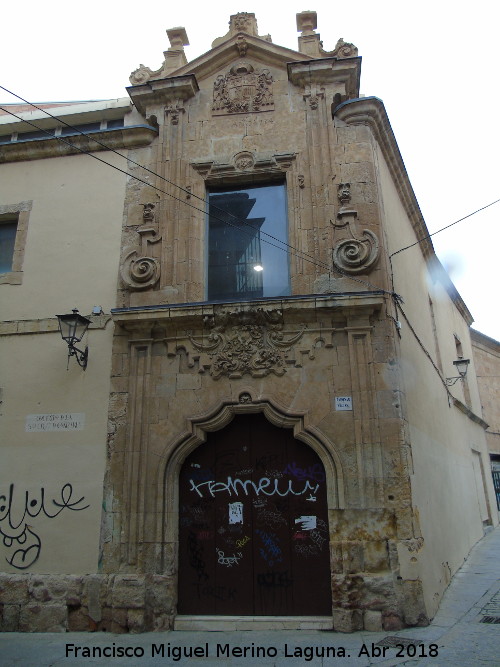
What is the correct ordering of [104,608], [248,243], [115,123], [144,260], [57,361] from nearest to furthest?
[104,608] < [57,361] < [144,260] < [248,243] < [115,123]

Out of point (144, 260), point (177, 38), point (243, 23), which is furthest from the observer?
point (177, 38)

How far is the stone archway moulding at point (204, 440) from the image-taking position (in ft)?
19.2

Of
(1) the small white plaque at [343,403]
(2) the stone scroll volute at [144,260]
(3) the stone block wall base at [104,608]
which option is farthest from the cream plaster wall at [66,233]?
(3) the stone block wall base at [104,608]

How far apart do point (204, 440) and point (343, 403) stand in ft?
5.46

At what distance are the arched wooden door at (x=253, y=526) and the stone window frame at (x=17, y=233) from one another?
3512mm

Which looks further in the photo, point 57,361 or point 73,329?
point 57,361

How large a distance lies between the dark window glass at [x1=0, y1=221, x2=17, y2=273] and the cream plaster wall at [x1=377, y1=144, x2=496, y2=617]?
5281 millimetres

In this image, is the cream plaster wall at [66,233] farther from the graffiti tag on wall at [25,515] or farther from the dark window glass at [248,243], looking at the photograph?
the graffiti tag on wall at [25,515]

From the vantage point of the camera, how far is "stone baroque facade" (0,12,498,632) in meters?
5.67

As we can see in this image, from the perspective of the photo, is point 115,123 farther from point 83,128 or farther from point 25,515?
point 25,515

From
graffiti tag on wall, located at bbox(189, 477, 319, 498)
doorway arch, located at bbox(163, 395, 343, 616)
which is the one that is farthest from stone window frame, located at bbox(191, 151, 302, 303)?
graffiti tag on wall, located at bbox(189, 477, 319, 498)

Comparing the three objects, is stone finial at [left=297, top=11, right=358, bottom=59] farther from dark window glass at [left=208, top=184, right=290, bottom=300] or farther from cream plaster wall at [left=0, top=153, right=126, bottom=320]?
cream plaster wall at [left=0, top=153, right=126, bottom=320]

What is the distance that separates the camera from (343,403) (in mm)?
6012

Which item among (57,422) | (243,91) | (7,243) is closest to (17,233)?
(7,243)
